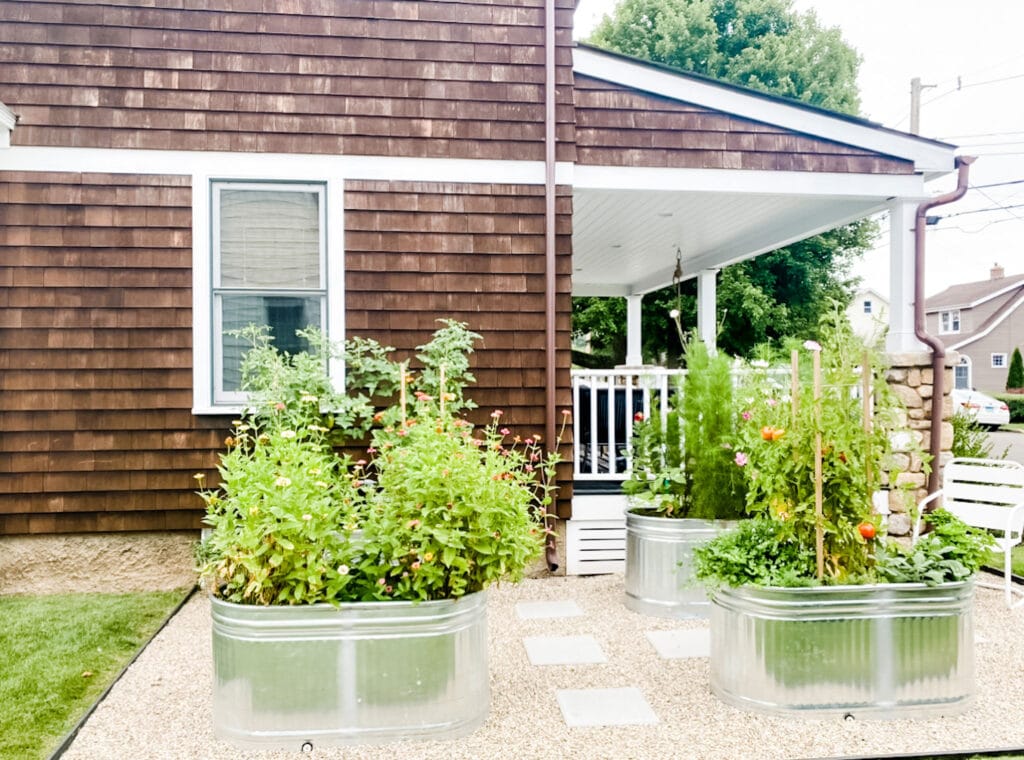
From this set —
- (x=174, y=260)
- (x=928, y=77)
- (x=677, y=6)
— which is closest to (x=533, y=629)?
(x=174, y=260)

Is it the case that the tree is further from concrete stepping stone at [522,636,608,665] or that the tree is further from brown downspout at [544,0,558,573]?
concrete stepping stone at [522,636,608,665]

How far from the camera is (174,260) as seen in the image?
187 inches

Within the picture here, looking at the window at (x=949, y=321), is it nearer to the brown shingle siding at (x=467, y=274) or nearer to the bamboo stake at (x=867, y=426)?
the brown shingle siding at (x=467, y=274)

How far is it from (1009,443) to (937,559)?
46.3 ft

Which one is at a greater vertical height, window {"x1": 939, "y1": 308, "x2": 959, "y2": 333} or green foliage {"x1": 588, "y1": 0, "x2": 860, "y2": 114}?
green foliage {"x1": 588, "y1": 0, "x2": 860, "y2": 114}

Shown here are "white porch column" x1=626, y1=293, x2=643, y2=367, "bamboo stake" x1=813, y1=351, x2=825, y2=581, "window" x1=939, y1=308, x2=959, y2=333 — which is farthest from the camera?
"window" x1=939, y1=308, x2=959, y2=333

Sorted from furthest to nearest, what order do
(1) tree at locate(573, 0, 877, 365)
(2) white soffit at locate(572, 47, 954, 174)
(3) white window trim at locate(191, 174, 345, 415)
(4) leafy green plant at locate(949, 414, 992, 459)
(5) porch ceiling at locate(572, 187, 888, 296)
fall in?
1. (1) tree at locate(573, 0, 877, 365)
2. (4) leafy green plant at locate(949, 414, 992, 459)
3. (5) porch ceiling at locate(572, 187, 888, 296)
4. (2) white soffit at locate(572, 47, 954, 174)
5. (3) white window trim at locate(191, 174, 345, 415)

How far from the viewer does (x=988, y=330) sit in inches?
1177

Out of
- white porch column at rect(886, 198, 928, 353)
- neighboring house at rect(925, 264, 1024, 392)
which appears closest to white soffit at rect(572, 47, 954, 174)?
white porch column at rect(886, 198, 928, 353)

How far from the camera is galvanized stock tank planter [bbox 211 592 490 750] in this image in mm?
2732

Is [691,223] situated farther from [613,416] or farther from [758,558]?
[758,558]

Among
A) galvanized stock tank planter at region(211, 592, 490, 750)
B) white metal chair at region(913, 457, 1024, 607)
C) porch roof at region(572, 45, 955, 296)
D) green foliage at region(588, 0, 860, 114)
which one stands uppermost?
green foliage at region(588, 0, 860, 114)

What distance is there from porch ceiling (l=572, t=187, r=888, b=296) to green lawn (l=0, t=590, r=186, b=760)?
3.65 m

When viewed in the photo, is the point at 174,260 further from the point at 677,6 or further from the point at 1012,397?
the point at 1012,397
